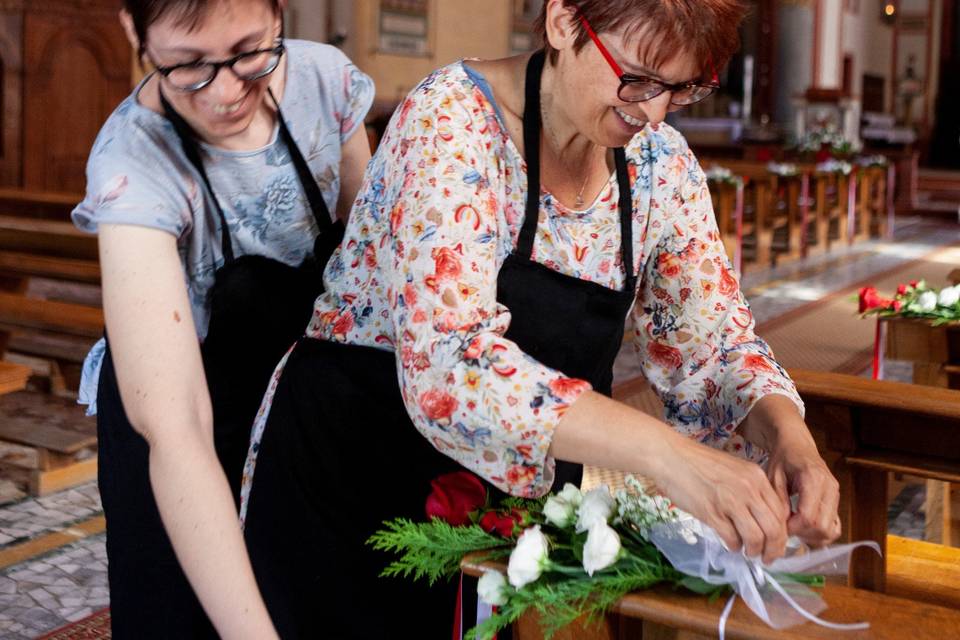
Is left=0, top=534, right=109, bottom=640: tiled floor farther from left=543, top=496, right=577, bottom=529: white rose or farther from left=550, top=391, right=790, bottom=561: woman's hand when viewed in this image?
left=550, top=391, right=790, bottom=561: woman's hand

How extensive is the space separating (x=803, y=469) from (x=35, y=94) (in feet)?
34.1

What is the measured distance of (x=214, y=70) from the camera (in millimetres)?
1382

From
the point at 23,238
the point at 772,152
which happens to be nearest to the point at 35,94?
the point at 23,238

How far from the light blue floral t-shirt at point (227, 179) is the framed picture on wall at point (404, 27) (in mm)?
11750

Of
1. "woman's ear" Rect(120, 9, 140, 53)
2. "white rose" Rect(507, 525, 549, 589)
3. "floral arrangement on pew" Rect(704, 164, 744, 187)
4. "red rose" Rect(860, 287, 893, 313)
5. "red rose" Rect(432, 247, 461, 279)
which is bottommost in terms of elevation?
"red rose" Rect(860, 287, 893, 313)

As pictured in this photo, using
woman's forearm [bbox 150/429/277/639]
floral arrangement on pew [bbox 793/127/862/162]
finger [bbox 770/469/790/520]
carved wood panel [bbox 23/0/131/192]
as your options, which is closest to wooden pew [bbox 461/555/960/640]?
finger [bbox 770/469/790/520]

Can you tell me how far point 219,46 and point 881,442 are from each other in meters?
1.72

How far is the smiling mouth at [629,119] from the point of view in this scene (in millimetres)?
1361

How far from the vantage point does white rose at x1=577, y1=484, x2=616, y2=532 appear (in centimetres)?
130

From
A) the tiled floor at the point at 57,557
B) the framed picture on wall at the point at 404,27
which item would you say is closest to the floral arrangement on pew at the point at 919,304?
the tiled floor at the point at 57,557

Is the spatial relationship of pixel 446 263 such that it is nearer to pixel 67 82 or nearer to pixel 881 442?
pixel 881 442

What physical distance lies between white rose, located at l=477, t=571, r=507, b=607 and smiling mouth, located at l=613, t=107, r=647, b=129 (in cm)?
53

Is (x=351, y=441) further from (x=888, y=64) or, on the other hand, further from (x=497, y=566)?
(x=888, y=64)

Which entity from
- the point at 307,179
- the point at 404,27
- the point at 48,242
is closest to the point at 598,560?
the point at 307,179
